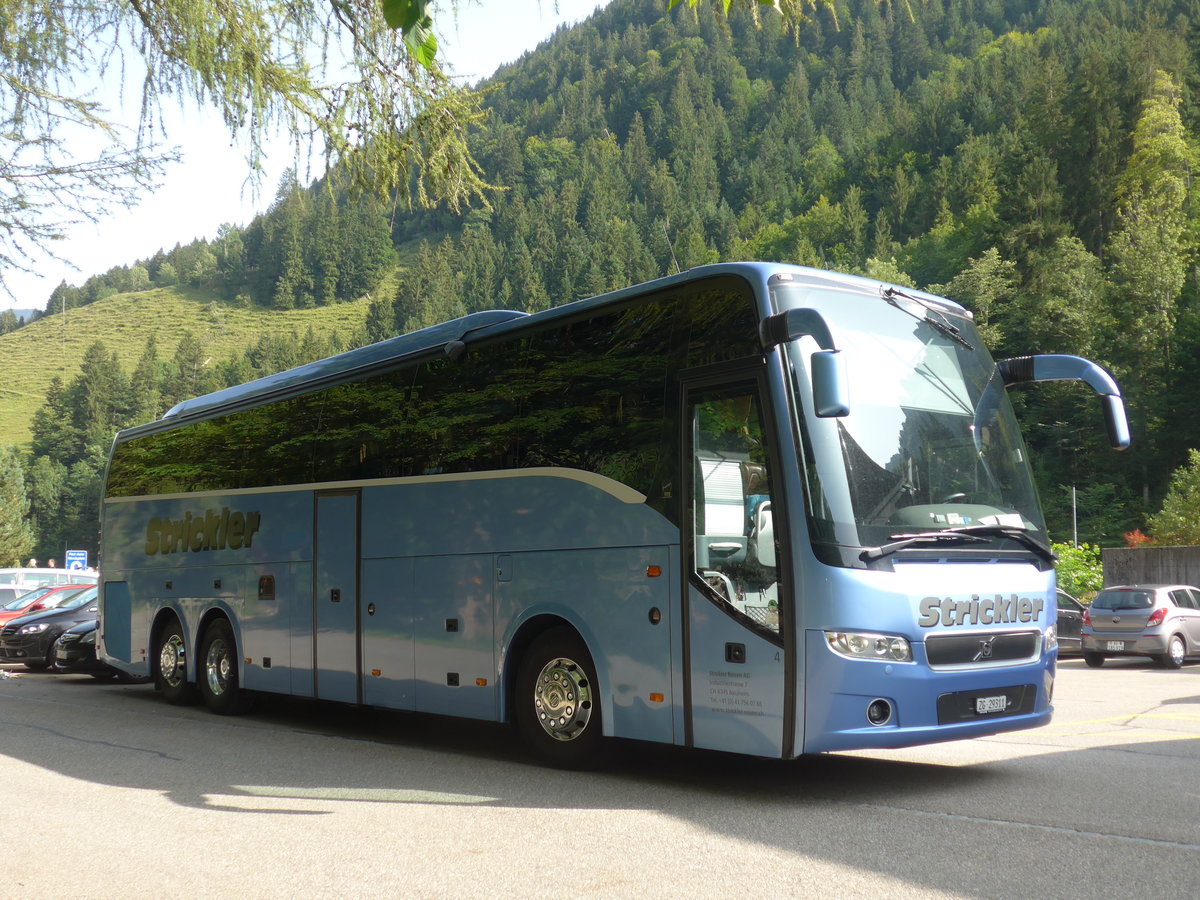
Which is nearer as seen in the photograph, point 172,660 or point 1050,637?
point 1050,637

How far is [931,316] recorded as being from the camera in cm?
876

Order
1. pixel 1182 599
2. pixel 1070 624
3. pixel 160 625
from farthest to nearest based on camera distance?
pixel 1070 624 < pixel 1182 599 < pixel 160 625

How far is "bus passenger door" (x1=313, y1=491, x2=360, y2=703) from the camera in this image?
11.8 metres

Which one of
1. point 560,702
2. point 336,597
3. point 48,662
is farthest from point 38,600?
point 560,702

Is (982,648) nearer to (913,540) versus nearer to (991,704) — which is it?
(991,704)

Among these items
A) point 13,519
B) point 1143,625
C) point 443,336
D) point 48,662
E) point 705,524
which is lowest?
point 48,662

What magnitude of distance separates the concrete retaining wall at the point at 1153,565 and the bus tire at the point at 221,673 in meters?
25.4

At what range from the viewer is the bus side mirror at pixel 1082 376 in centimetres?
844

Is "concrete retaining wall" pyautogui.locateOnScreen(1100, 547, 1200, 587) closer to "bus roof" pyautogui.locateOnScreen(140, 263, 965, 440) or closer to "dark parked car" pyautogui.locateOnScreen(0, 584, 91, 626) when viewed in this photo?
"dark parked car" pyautogui.locateOnScreen(0, 584, 91, 626)

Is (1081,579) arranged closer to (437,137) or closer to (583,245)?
(437,137)

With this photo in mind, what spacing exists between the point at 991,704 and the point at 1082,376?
2417 mm

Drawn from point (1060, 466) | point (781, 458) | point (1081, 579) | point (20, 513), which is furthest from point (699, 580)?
point (20, 513)

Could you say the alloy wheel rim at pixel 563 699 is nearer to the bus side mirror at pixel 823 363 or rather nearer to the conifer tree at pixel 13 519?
the bus side mirror at pixel 823 363

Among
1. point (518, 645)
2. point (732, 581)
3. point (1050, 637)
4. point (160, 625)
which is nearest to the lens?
point (732, 581)
